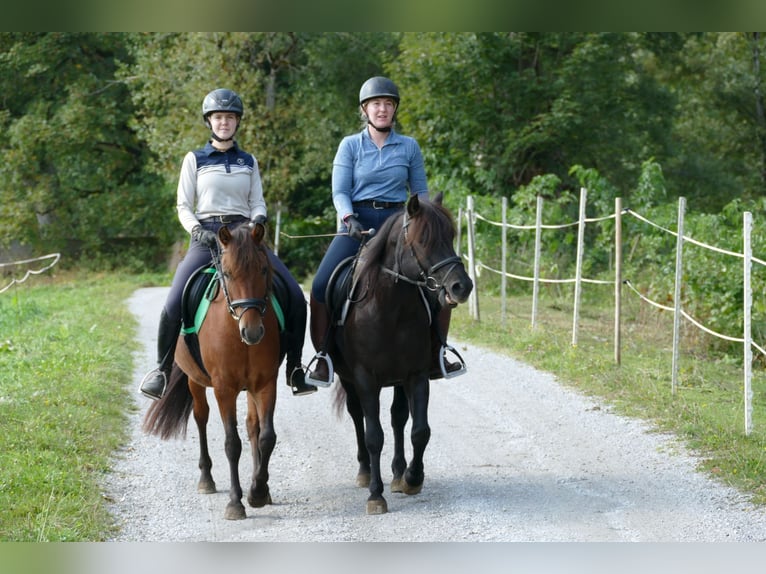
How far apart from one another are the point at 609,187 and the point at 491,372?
741cm

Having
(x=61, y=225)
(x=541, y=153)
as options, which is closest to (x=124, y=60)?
(x=61, y=225)

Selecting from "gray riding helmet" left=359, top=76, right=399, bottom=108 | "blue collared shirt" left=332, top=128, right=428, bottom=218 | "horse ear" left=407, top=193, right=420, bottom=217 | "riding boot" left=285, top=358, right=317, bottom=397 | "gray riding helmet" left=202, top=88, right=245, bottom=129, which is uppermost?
"gray riding helmet" left=359, top=76, right=399, bottom=108

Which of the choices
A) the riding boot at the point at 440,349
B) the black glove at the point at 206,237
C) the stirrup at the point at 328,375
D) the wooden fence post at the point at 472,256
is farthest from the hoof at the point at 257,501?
the wooden fence post at the point at 472,256

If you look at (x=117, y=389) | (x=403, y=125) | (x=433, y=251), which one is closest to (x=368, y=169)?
(x=433, y=251)

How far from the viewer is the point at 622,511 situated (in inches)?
224

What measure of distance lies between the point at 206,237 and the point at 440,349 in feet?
5.51

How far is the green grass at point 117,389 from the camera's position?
575 centimetres

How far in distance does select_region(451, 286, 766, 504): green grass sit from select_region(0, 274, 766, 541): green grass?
0.02 m

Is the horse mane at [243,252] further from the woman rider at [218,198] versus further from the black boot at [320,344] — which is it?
the black boot at [320,344]

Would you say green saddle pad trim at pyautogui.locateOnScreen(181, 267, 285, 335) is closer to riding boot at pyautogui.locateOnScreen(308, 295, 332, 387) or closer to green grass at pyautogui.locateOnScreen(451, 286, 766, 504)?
riding boot at pyautogui.locateOnScreen(308, 295, 332, 387)

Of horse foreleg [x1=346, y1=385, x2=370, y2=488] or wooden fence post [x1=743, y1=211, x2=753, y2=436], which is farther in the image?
wooden fence post [x1=743, y1=211, x2=753, y2=436]

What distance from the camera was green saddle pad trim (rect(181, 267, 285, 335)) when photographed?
5.88m

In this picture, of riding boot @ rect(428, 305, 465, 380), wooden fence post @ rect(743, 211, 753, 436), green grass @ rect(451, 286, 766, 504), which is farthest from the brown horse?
wooden fence post @ rect(743, 211, 753, 436)

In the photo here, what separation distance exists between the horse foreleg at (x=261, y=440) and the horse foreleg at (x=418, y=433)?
34.2 inches
